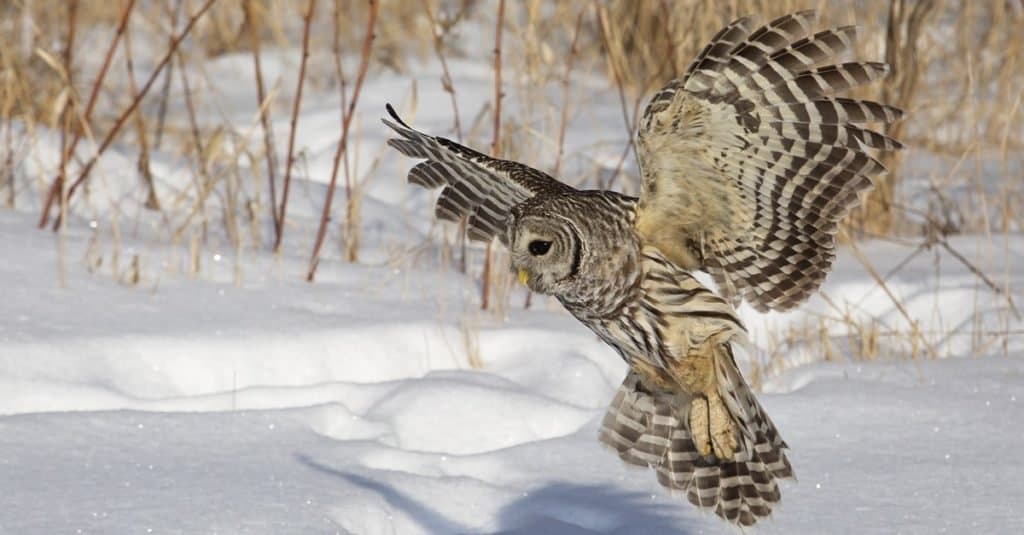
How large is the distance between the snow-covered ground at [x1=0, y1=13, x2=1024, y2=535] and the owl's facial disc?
2.24 feet

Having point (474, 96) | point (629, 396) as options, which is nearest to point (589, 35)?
point (474, 96)

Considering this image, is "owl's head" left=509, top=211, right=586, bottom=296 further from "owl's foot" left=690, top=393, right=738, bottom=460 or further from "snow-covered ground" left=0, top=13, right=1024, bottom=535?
"snow-covered ground" left=0, top=13, right=1024, bottom=535

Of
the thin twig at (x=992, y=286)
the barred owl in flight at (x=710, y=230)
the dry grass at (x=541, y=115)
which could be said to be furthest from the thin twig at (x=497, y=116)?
the thin twig at (x=992, y=286)

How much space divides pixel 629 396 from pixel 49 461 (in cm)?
155

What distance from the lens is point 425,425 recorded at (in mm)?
4691

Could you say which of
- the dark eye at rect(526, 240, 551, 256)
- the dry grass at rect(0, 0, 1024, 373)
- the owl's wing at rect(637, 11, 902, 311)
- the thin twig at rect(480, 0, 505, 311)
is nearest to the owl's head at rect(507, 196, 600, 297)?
the dark eye at rect(526, 240, 551, 256)

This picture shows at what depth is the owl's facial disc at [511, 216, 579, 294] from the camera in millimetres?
3650

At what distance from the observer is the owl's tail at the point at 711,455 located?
12.7ft

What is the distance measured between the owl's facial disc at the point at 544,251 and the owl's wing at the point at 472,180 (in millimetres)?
222

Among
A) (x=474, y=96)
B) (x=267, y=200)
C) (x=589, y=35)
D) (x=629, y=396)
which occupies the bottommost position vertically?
(x=629, y=396)

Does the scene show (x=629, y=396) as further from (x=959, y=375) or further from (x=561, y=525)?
(x=959, y=375)

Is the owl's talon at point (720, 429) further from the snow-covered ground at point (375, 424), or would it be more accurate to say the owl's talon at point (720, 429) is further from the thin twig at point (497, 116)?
the thin twig at point (497, 116)

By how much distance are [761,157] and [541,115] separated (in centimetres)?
452

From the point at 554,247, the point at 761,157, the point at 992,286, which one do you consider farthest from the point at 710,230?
the point at 992,286
